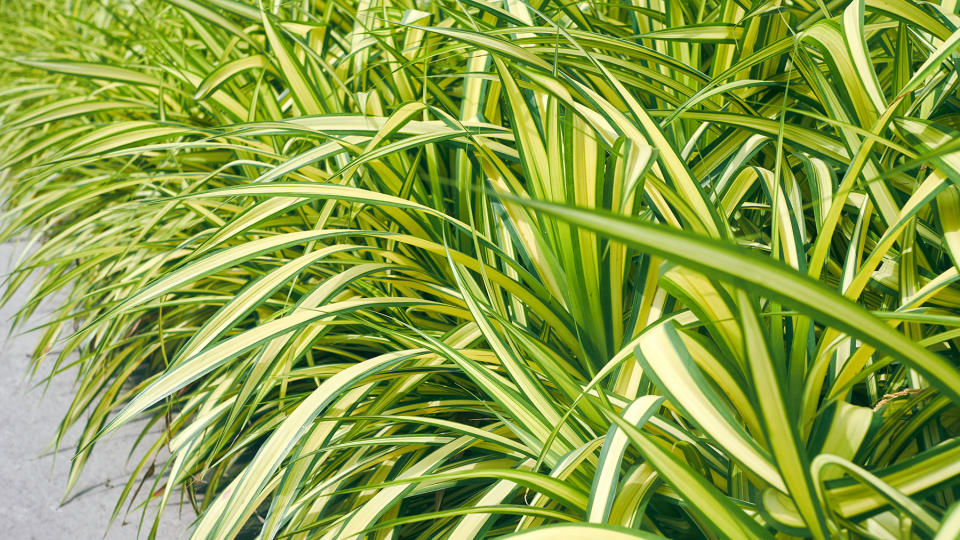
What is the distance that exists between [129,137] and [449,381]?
2.74 feet

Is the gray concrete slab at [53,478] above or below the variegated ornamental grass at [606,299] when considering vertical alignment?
below

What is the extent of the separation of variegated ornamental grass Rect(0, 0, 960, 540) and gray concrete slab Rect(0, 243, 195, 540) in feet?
0.18

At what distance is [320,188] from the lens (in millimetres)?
787

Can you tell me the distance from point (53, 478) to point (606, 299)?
1005 mm

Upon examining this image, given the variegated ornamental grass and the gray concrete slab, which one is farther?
the gray concrete slab

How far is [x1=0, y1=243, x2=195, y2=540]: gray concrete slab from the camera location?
3.49 feet

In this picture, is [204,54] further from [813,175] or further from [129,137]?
[813,175]

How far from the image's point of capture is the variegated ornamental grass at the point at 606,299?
1.53ft

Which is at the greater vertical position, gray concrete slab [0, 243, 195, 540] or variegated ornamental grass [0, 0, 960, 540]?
variegated ornamental grass [0, 0, 960, 540]

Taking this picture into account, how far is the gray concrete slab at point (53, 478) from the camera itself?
1.06m

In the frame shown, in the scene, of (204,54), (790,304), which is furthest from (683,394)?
(204,54)

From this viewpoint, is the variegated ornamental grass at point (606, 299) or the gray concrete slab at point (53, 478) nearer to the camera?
the variegated ornamental grass at point (606, 299)

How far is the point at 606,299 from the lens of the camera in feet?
2.49

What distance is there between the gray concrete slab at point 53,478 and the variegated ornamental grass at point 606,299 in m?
0.06
